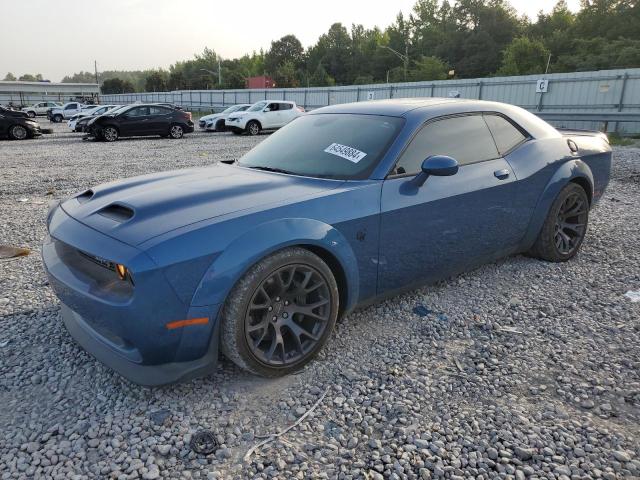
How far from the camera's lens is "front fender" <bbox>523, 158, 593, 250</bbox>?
165 inches

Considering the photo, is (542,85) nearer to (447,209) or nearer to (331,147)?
(447,209)

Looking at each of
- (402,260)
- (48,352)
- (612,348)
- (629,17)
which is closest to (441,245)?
(402,260)

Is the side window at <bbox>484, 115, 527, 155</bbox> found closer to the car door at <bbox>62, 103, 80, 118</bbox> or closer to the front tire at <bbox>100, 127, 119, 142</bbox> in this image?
the front tire at <bbox>100, 127, 119, 142</bbox>

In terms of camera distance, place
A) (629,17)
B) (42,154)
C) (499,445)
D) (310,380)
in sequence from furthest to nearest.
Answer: (629,17) < (42,154) < (310,380) < (499,445)

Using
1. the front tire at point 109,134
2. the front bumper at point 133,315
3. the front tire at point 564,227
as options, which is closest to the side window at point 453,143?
the front tire at point 564,227

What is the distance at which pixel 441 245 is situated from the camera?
345 centimetres

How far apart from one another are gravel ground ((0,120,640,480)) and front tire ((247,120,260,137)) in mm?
17656

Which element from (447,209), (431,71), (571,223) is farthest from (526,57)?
(447,209)

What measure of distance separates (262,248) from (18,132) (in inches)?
804

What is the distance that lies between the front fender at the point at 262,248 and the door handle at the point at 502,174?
5.02 feet

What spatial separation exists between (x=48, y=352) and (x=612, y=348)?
3.52 meters

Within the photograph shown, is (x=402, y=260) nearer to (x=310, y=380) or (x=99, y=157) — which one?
(x=310, y=380)

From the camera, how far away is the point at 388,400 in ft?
8.46

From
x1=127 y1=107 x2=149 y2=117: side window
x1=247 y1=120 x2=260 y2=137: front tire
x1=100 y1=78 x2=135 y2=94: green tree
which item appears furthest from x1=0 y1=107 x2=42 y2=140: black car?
x1=100 y1=78 x2=135 y2=94: green tree
